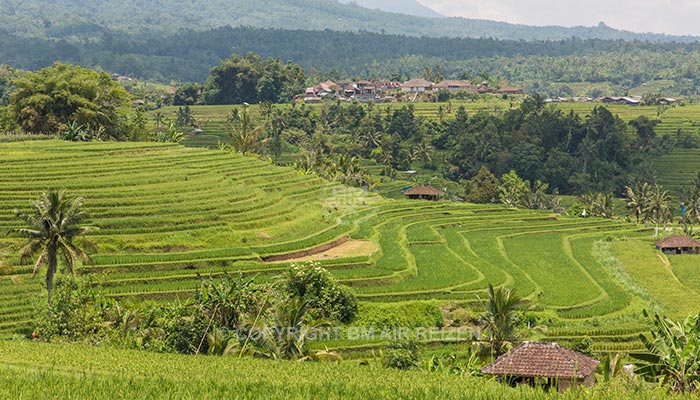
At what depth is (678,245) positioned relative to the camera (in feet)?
197

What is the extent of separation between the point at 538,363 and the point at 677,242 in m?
37.3

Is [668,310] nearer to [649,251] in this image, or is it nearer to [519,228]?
[649,251]

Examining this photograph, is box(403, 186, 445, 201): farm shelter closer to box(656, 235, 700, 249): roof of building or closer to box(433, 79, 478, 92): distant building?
box(656, 235, 700, 249): roof of building

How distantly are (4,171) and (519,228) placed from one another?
34.2m

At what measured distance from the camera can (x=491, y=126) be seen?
4195 inches

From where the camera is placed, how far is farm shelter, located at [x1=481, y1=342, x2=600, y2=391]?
86.4 feet

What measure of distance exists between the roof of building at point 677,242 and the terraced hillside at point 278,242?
4.36 ft

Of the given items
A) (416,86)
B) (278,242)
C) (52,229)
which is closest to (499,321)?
(52,229)

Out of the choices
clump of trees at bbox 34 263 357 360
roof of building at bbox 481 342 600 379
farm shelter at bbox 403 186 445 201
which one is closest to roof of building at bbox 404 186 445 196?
farm shelter at bbox 403 186 445 201

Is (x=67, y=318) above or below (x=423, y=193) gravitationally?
above

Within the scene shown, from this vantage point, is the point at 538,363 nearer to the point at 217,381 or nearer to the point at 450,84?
the point at 217,381

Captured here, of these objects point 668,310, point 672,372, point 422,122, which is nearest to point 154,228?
point 668,310

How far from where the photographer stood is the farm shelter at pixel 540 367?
26.3 meters

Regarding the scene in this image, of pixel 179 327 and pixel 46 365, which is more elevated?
pixel 46 365
